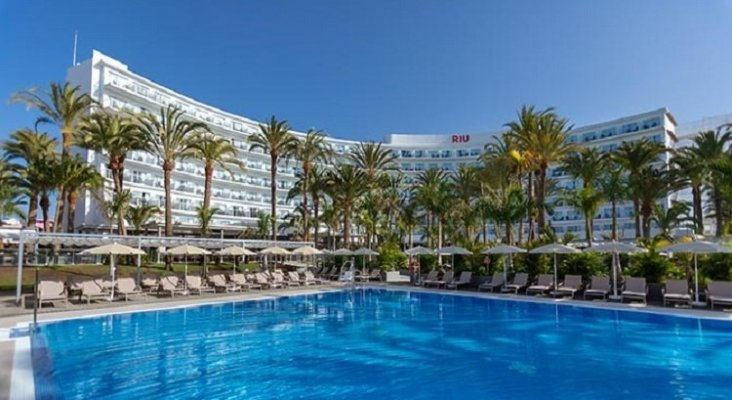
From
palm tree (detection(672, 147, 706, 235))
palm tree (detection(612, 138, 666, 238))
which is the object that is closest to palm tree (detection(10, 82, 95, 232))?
palm tree (detection(612, 138, 666, 238))

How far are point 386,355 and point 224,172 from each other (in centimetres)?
5472

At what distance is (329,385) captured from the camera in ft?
29.9

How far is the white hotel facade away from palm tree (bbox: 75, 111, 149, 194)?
48.1ft

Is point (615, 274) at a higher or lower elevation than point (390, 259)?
lower

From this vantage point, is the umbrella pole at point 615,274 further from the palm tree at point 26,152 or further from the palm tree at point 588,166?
the palm tree at point 26,152

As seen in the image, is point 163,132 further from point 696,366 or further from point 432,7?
point 696,366

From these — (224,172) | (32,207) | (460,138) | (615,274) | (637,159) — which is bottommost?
(615,274)

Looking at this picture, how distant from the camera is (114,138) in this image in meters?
31.4

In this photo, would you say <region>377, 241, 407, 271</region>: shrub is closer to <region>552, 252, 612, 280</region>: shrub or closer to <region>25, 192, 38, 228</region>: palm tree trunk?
<region>552, 252, 612, 280</region>: shrub

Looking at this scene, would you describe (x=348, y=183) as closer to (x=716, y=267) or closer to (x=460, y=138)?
(x=716, y=267)

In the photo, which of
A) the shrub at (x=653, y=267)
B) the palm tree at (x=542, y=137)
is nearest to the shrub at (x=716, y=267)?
the shrub at (x=653, y=267)

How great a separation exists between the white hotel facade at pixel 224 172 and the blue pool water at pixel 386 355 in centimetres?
3321

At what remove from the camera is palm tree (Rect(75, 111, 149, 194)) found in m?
31.3

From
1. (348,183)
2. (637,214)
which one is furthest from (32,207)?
(637,214)
